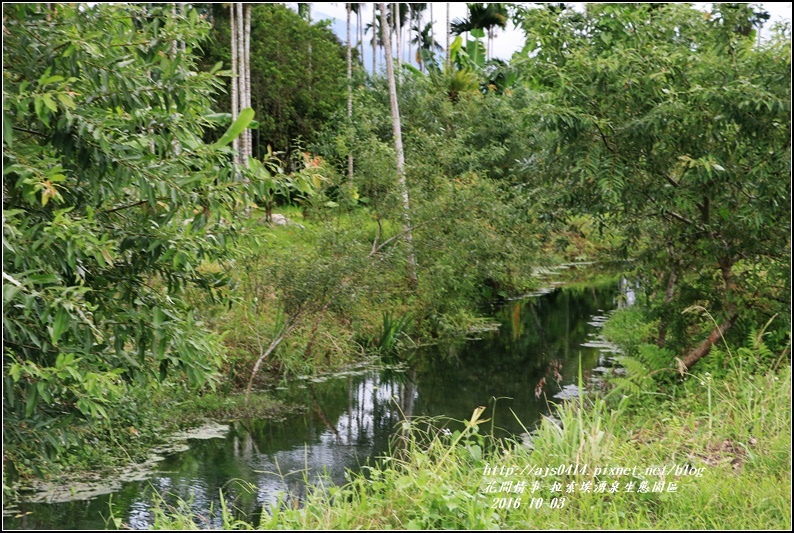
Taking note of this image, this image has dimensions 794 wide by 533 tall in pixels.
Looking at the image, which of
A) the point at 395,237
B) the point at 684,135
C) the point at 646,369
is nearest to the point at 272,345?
the point at 395,237

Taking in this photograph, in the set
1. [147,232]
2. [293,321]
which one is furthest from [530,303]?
[147,232]

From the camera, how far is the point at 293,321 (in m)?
12.2

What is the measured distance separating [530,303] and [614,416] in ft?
47.3

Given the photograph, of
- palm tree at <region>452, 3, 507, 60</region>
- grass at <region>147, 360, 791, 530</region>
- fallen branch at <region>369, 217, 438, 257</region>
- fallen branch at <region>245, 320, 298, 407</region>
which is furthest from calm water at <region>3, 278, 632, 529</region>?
palm tree at <region>452, 3, 507, 60</region>

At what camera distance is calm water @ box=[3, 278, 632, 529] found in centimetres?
741

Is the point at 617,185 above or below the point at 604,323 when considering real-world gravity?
above

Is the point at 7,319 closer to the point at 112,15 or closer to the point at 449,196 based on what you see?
the point at 112,15

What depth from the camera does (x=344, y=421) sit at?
418 inches

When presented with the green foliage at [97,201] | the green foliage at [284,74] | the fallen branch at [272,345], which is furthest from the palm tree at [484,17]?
the green foliage at [97,201]

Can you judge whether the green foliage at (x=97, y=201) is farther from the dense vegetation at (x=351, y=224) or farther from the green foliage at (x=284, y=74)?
the green foliage at (x=284, y=74)

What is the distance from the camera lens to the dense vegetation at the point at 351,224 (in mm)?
4516

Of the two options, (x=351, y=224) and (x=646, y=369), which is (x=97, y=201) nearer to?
(x=646, y=369)

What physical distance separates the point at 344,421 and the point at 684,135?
555 centimetres

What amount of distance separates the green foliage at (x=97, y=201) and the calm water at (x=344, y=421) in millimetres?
1426
